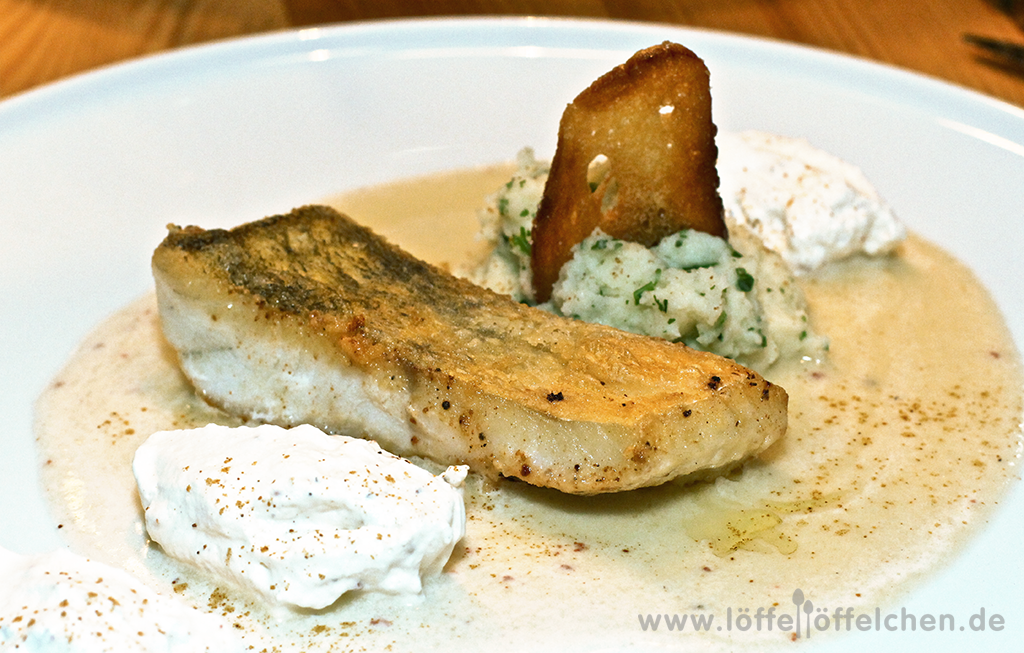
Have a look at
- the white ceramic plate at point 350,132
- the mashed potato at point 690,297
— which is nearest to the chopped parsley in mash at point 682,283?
the mashed potato at point 690,297

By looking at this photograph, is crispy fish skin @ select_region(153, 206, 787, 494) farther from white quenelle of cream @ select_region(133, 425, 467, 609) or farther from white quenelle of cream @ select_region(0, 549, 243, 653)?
white quenelle of cream @ select_region(0, 549, 243, 653)

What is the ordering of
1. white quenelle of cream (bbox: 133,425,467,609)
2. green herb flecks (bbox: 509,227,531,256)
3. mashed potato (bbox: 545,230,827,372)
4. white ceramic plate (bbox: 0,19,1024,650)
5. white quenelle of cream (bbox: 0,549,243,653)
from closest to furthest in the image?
white quenelle of cream (bbox: 0,549,243,653) → white quenelle of cream (bbox: 133,425,467,609) → mashed potato (bbox: 545,230,827,372) → green herb flecks (bbox: 509,227,531,256) → white ceramic plate (bbox: 0,19,1024,650)

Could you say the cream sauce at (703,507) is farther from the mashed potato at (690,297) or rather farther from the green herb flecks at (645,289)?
the green herb flecks at (645,289)

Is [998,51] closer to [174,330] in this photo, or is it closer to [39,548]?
[174,330]

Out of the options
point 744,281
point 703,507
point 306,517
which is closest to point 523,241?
point 744,281

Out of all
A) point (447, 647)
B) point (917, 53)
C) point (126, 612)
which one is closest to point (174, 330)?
point (126, 612)

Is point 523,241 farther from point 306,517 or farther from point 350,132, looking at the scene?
point 306,517

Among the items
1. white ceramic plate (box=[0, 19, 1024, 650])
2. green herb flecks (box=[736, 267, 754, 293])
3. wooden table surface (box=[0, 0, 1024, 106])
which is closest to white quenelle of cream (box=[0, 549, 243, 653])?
white ceramic plate (box=[0, 19, 1024, 650])
